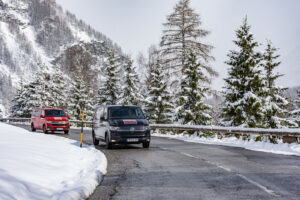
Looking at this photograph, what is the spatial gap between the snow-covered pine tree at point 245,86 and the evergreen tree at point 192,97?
85.0 inches

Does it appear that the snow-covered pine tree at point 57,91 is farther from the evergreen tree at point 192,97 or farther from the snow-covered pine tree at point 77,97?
the evergreen tree at point 192,97

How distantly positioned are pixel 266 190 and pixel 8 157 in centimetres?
557

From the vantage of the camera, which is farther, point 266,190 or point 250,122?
point 250,122

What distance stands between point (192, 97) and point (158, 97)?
6.92 m

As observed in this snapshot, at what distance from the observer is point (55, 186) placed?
5.61 meters

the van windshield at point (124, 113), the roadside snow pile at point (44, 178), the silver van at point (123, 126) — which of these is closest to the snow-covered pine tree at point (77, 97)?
the silver van at point (123, 126)

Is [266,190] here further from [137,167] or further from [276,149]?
[276,149]

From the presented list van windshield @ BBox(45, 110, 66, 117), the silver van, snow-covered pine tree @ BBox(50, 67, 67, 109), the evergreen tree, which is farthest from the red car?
snow-covered pine tree @ BBox(50, 67, 67, 109)

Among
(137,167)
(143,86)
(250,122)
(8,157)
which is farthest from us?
(143,86)

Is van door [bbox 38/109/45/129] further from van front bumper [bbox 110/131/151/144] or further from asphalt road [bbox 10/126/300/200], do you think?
asphalt road [bbox 10/126/300/200]

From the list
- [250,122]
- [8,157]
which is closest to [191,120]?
[250,122]

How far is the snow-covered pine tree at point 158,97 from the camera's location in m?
32.9

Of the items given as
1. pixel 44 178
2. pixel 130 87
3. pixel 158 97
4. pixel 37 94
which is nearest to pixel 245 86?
pixel 158 97

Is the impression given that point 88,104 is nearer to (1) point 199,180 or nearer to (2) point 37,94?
(2) point 37,94
